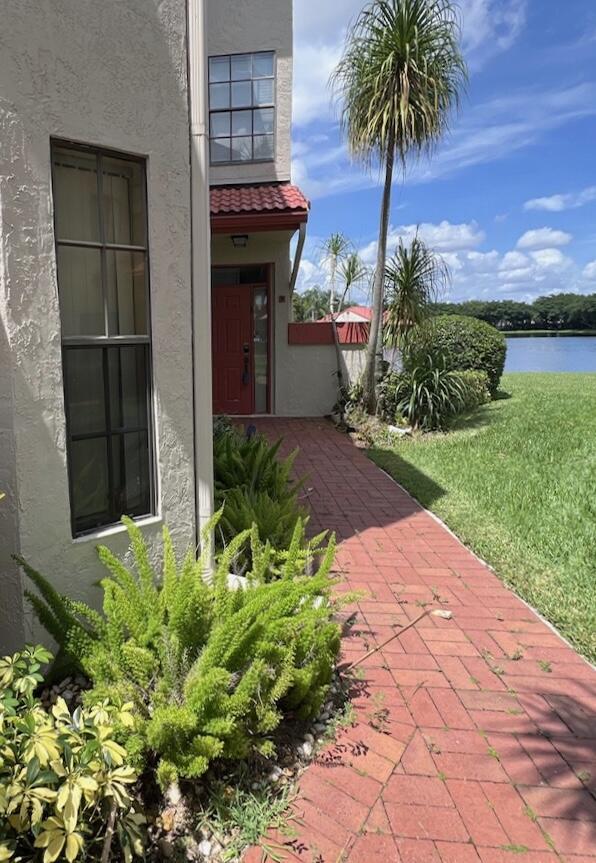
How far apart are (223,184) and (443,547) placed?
824 cm

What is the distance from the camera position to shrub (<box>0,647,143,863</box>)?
1.37 m

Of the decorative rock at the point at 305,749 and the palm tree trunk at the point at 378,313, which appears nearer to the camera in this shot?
the decorative rock at the point at 305,749

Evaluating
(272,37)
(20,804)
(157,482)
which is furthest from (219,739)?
(272,37)

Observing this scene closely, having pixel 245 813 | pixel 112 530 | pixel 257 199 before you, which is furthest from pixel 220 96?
pixel 245 813

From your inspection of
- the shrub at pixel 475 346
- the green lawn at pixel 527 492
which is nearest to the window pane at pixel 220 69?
A: the shrub at pixel 475 346

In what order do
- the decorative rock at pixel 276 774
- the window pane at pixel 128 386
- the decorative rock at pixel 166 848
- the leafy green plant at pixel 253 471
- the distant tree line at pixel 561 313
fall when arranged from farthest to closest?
1. the distant tree line at pixel 561 313
2. the leafy green plant at pixel 253 471
3. the window pane at pixel 128 386
4. the decorative rock at pixel 276 774
5. the decorative rock at pixel 166 848

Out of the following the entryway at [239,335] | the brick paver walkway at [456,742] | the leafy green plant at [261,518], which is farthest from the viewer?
the entryway at [239,335]

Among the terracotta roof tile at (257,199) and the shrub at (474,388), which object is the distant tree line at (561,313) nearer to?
the shrub at (474,388)

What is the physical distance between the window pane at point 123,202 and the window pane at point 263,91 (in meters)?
8.21

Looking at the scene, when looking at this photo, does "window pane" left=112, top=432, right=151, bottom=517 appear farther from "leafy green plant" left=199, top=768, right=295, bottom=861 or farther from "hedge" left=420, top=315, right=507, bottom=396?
"hedge" left=420, top=315, right=507, bottom=396

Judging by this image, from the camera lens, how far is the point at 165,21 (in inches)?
113

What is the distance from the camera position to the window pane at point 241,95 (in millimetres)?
9828

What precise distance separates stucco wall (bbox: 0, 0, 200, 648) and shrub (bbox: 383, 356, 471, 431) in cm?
659

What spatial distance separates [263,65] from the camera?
973cm
